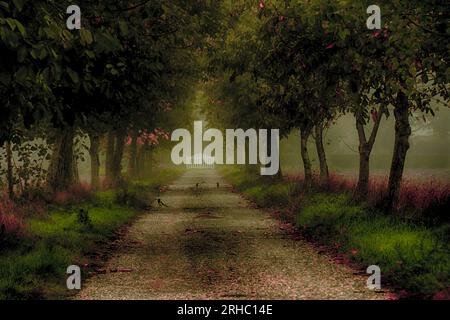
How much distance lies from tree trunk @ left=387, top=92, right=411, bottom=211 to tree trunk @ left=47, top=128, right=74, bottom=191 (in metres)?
13.6

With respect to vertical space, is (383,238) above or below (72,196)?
below

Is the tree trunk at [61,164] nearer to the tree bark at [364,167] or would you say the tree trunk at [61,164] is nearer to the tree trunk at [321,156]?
the tree trunk at [321,156]

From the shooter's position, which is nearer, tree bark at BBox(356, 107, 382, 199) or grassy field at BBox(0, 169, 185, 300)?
grassy field at BBox(0, 169, 185, 300)

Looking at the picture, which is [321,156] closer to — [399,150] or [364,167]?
[364,167]

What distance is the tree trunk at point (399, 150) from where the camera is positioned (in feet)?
55.6

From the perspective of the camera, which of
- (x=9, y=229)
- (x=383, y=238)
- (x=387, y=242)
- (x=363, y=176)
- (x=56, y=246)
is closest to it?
(x=387, y=242)

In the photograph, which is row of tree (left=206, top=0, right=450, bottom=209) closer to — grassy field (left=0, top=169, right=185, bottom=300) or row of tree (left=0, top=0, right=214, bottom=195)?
row of tree (left=0, top=0, right=214, bottom=195)

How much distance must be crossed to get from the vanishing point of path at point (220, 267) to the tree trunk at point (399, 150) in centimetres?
319

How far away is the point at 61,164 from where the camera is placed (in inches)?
991

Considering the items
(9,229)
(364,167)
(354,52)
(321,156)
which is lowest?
(9,229)

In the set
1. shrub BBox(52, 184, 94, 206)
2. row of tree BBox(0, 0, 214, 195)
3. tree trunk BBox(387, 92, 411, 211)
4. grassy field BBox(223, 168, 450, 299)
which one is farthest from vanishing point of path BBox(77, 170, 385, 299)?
shrub BBox(52, 184, 94, 206)

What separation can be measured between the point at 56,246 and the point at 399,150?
31.7 ft

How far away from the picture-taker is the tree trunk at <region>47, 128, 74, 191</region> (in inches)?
984

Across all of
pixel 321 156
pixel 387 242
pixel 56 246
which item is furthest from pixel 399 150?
pixel 321 156
